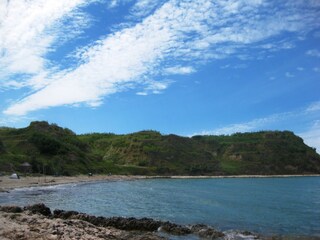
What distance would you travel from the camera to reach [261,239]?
27.6m

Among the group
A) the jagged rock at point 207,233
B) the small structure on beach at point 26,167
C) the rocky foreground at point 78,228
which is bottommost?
the jagged rock at point 207,233

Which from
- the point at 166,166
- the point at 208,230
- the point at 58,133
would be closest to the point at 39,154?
the point at 58,133

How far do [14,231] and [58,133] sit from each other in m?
148

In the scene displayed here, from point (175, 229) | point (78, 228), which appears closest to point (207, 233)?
point (175, 229)

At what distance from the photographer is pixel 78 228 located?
23.9m

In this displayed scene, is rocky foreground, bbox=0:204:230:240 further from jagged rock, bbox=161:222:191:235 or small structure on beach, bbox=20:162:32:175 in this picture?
small structure on beach, bbox=20:162:32:175

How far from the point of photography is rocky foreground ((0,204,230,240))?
2095 centimetres

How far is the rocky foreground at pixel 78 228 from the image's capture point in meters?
21.0

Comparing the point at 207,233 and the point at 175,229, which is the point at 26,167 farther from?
the point at 207,233

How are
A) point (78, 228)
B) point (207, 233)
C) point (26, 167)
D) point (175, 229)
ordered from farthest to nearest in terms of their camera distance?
point (26, 167)
point (175, 229)
point (207, 233)
point (78, 228)

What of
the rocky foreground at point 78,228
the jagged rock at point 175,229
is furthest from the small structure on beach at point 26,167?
the jagged rock at point 175,229

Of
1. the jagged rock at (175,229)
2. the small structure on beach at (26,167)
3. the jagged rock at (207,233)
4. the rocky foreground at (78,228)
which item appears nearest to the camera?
the rocky foreground at (78,228)

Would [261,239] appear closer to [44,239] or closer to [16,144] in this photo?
[44,239]

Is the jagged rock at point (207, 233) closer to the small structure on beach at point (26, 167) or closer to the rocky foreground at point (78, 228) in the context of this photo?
the rocky foreground at point (78, 228)
